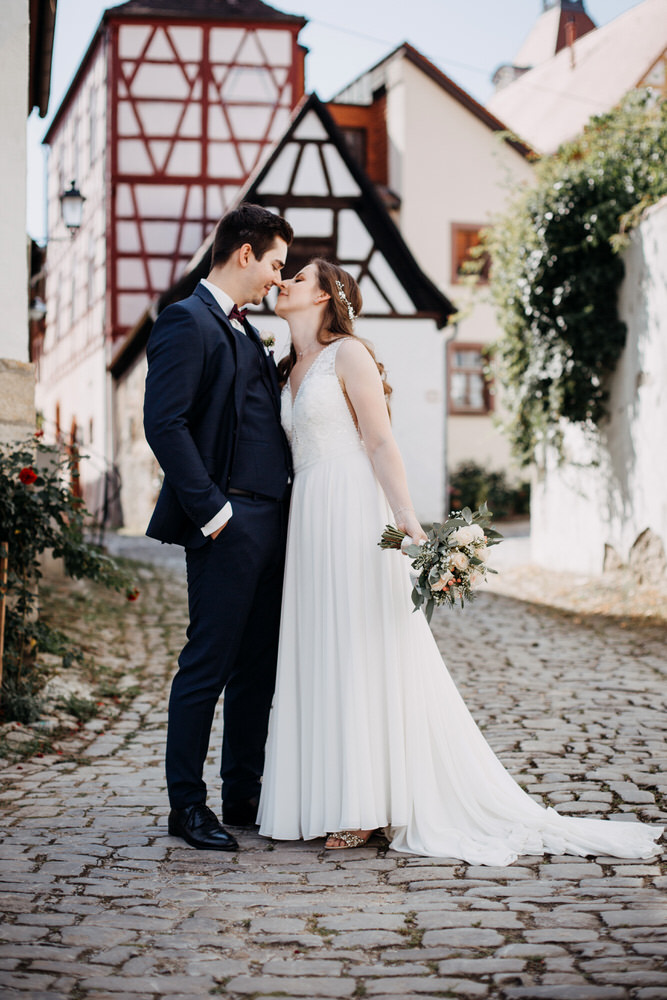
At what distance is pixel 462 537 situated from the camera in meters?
3.33

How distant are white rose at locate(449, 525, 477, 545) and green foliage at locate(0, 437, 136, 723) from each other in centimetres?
246

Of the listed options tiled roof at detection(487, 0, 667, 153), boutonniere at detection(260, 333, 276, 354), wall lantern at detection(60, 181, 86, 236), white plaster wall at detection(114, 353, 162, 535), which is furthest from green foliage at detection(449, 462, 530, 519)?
boutonniere at detection(260, 333, 276, 354)

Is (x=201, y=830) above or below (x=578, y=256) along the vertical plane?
below

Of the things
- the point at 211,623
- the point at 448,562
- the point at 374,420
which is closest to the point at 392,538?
the point at 448,562

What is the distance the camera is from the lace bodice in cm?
358

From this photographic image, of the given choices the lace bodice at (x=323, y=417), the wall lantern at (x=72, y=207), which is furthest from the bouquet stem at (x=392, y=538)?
the wall lantern at (x=72, y=207)

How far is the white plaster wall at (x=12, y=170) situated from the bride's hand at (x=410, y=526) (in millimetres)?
3226

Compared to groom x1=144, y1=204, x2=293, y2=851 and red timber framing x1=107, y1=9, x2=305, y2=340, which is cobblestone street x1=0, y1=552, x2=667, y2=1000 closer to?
groom x1=144, y1=204, x2=293, y2=851

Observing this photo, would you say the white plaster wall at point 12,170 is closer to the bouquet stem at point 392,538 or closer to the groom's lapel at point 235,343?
the groom's lapel at point 235,343

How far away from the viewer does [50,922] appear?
270cm

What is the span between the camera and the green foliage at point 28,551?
5.15m

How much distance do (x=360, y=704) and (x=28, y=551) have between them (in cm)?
247

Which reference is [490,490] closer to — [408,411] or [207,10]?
[408,411]

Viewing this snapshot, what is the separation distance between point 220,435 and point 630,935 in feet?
6.02
